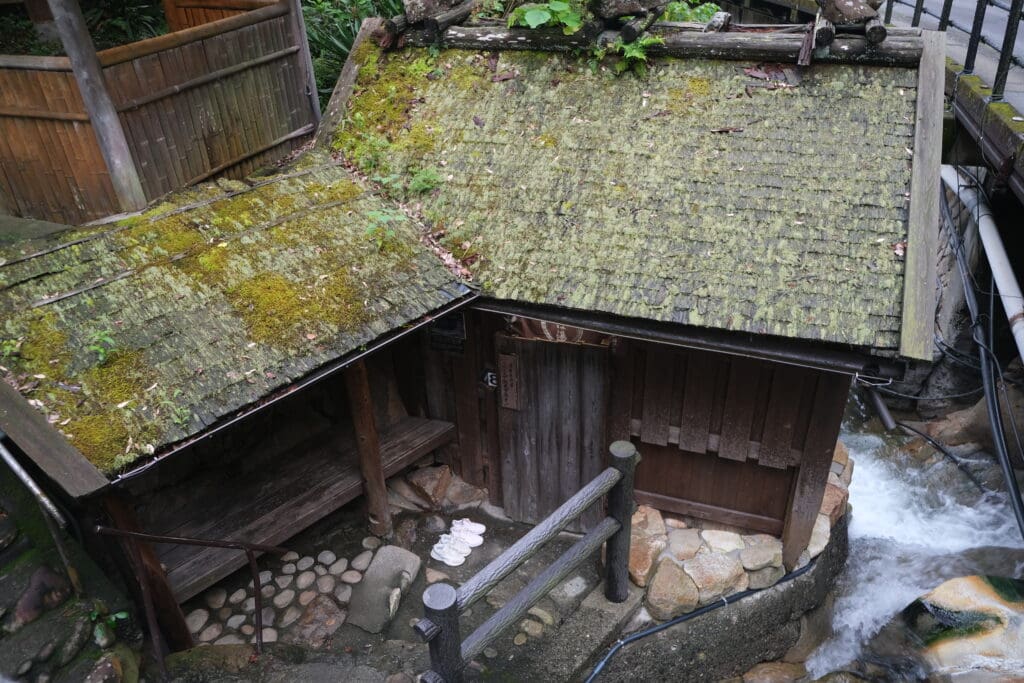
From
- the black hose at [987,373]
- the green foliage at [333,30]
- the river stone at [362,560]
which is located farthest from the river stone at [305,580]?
the green foliage at [333,30]

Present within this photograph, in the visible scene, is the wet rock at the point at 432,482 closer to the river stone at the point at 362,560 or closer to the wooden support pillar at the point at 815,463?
the river stone at the point at 362,560

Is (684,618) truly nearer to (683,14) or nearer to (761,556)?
(761,556)

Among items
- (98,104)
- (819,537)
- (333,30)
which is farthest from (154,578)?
(333,30)

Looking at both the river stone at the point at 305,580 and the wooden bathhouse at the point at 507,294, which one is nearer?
the wooden bathhouse at the point at 507,294

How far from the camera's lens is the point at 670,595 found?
19.2ft

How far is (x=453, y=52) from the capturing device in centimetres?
680

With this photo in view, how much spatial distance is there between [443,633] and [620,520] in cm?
193

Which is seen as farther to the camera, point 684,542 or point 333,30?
point 333,30

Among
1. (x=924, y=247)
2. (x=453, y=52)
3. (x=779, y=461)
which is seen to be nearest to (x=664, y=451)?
(x=779, y=461)

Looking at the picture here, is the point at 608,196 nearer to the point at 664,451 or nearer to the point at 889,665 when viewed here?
the point at 664,451

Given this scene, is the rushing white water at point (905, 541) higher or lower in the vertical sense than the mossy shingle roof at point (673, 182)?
lower

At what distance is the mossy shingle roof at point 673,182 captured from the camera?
4.83 meters

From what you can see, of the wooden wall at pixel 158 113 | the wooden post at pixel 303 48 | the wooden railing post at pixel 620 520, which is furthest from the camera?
the wooden post at pixel 303 48

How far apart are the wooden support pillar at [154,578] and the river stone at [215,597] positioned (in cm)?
79
